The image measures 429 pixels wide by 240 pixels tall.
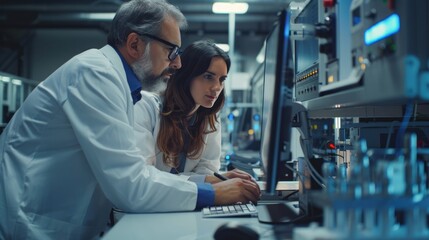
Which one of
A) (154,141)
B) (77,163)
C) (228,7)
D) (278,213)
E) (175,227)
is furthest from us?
(228,7)

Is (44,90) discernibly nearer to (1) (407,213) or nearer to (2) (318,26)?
(2) (318,26)

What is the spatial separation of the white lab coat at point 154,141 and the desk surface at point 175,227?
0.37 m

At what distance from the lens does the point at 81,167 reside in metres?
1.26

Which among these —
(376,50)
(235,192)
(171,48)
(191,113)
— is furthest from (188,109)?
(376,50)

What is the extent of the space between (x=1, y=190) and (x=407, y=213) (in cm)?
117

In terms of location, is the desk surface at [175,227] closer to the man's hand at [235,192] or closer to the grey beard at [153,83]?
the man's hand at [235,192]

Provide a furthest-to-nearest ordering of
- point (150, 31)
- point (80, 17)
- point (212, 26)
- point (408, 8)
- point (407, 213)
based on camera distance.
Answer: point (212, 26) < point (80, 17) < point (150, 31) < point (408, 8) < point (407, 213)

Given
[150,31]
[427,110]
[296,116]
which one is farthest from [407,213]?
[150,31]

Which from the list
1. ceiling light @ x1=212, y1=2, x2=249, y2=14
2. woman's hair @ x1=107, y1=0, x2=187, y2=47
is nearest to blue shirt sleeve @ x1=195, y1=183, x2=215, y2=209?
woman's hair @ x1=107, y1=0, x2=187, y2=47

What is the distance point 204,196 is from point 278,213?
0.80 ft

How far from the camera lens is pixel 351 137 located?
1.52m

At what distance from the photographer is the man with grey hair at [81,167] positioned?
Answer: 1.13 meters

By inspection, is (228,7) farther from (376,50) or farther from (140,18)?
(376,50)

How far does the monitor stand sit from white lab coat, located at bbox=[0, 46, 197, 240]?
23 centimetres
